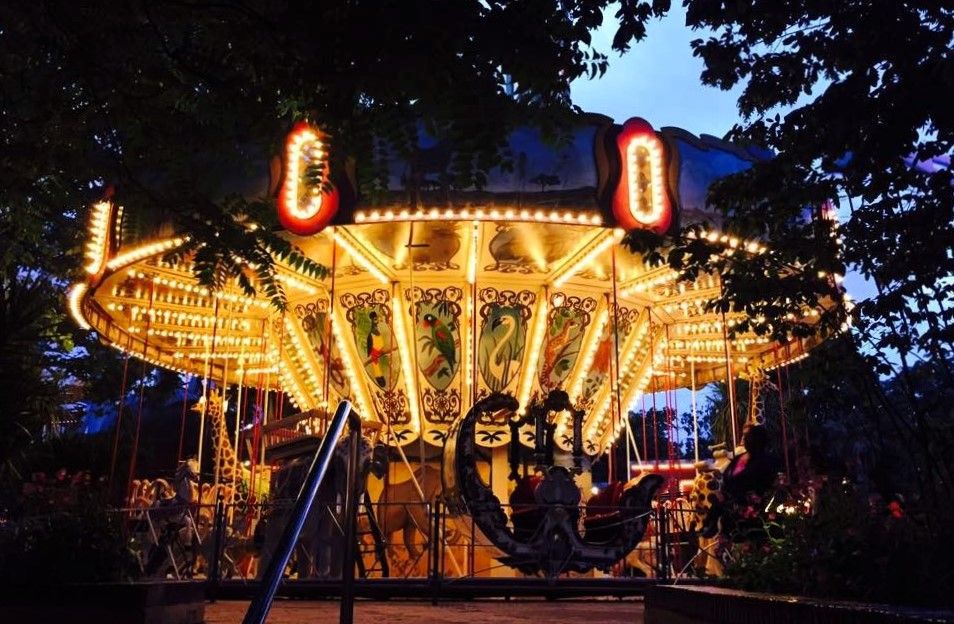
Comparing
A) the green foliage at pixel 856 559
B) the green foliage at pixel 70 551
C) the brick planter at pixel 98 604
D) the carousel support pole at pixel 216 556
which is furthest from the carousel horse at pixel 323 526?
the green foliage at pixel 856 559

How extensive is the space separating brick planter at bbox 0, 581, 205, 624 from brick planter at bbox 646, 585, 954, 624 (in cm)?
313

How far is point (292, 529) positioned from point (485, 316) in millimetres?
12579

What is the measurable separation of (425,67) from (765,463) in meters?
7.70

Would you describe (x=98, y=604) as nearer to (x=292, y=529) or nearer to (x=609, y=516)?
(x=292, y=529)

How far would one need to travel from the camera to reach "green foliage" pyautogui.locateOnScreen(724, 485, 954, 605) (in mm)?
4117

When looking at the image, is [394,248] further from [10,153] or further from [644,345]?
[10,153]

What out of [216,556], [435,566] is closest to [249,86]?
[435,566]

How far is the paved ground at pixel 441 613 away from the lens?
748cm

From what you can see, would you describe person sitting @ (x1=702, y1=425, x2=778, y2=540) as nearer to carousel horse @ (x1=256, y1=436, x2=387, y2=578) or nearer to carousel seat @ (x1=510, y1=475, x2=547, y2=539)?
carousel seat @ (x1=510, y1=475, x2=547, y2=539)

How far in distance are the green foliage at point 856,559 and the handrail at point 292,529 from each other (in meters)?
2.49

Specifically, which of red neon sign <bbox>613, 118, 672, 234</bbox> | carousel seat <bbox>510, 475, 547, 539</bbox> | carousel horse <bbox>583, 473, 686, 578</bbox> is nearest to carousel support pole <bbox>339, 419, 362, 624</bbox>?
carousel seat <bbox>510, 475, 547, 539</bbox>

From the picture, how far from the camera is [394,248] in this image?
14.5 m

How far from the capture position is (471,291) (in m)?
15.9

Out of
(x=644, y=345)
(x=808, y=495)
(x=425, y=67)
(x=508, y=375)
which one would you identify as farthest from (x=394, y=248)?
(x=425, y=67)
